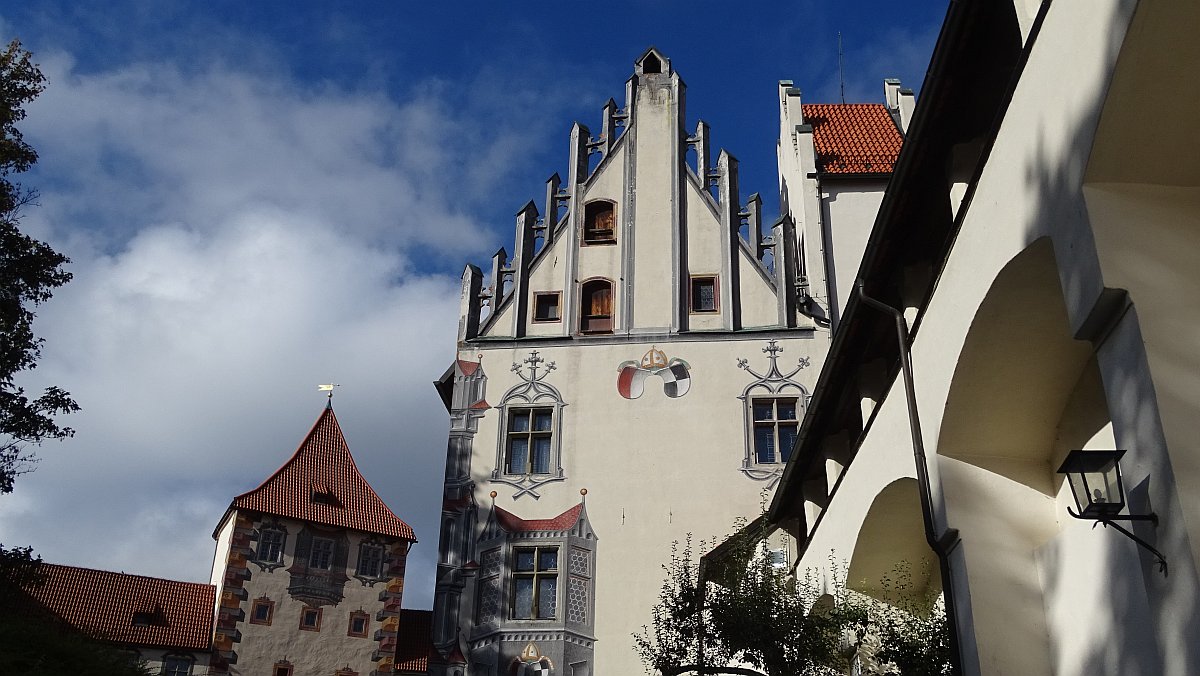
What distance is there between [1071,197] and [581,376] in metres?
14.0

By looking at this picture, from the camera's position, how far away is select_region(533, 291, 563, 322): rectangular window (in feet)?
66.7

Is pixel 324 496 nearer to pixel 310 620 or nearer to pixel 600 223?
pixel 310 620

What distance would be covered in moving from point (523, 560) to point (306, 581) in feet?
21.1

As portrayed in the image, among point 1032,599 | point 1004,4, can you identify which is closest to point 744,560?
point 1032,599

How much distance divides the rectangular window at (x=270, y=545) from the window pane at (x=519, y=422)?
6.49 meters

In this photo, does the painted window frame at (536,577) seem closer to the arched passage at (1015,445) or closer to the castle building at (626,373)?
the castle building at (626,373)

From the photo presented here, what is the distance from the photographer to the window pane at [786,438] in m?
18.6

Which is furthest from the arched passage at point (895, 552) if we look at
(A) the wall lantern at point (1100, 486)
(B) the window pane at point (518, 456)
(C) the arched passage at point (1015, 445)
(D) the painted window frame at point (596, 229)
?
(D) the painted window frame at point (596, 229)

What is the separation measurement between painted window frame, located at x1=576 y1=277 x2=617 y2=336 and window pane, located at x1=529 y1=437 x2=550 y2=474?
214 cm

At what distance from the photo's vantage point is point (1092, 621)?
723cm

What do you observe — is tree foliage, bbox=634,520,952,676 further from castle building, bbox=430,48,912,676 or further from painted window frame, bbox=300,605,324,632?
painted window frame, bbox=300,605,324,632

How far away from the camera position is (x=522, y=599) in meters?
17.9

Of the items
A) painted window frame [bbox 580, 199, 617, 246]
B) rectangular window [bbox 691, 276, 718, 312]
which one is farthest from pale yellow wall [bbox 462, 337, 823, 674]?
painted window frame [bbox 580, 199, 617, 246]

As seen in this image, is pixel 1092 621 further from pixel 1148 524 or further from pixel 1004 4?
pixel 1004 4
